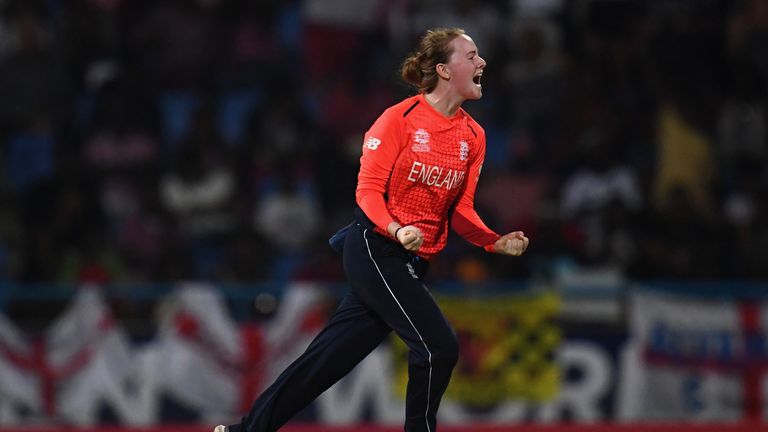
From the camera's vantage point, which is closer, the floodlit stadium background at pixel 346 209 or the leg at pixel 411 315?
the leg at pixel 411 315

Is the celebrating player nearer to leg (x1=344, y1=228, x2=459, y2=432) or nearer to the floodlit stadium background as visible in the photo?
leg (x1=344, y1=228, x2=459, y2=432)

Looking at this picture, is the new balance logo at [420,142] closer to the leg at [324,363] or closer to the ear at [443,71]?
the ear at [443,71]

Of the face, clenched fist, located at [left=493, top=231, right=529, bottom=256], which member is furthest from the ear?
clenched fist, located at [left=493, top=231, right=529, bottom=256]

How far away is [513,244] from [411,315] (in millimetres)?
518

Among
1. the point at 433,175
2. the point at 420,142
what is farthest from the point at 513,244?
the point at 420,142

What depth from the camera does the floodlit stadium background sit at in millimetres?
9758

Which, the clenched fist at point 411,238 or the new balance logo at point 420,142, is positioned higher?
the new balance logo at point 420,142

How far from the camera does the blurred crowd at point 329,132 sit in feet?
35.1

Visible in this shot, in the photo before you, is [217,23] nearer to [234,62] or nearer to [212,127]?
[234,62]

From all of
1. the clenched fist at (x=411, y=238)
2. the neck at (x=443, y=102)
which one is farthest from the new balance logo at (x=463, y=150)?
the clenched fist at (x=411, y=238)

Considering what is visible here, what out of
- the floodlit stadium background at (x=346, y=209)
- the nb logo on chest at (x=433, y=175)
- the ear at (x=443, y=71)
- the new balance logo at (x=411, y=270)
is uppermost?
the ear at (x=443, y=71)

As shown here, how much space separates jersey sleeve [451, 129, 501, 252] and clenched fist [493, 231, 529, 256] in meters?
0.11

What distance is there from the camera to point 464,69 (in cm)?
547

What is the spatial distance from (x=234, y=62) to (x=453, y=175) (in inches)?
278
